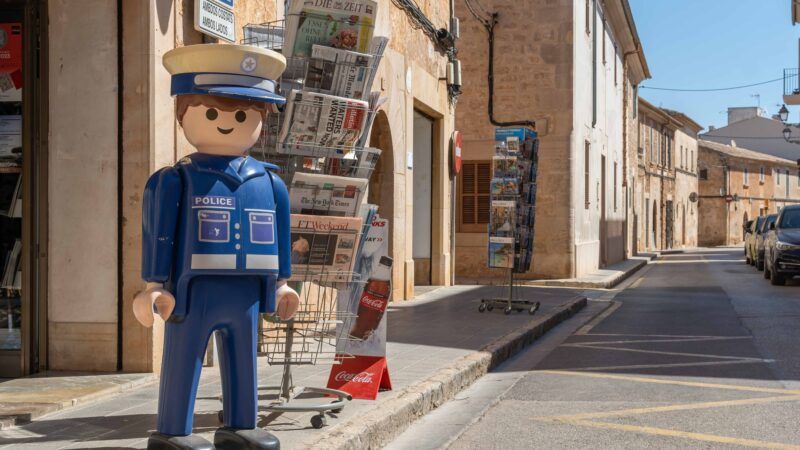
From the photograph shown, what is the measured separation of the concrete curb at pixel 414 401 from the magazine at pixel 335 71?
1.80m

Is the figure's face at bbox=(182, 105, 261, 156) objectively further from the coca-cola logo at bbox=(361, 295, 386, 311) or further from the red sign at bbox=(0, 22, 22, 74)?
the red sign at bbox=(0, 22, 22, 74)

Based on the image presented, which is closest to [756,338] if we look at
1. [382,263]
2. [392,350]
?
[392,350]

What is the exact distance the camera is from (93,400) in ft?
18.6

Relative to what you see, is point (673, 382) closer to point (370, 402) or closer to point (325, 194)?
point (370, 402)

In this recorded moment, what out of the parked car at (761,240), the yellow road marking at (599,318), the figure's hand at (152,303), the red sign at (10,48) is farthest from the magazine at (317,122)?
the parked car at (761,240)

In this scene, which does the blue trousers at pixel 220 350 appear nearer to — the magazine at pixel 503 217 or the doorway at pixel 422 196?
the magazine at pixel 503 217

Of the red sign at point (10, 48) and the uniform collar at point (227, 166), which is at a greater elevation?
the red sign at point (10, 48)

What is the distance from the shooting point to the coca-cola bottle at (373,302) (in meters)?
5.85

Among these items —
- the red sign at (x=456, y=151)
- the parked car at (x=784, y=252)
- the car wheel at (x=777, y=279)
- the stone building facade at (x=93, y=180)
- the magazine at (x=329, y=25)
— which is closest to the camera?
the magazine at (x=329, y=25)

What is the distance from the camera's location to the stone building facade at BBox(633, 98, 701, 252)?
43219 mm

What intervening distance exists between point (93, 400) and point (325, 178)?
78.5 inches

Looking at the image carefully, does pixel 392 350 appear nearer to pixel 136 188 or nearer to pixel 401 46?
pixel 136 188

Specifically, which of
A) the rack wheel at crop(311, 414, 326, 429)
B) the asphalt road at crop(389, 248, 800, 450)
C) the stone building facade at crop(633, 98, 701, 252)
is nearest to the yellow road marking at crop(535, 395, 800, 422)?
the asphalt road at crop(389, 248, 800, 450)

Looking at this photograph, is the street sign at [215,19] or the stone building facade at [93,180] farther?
the street sign at [215,19]
